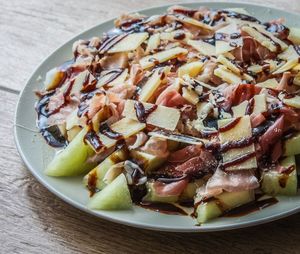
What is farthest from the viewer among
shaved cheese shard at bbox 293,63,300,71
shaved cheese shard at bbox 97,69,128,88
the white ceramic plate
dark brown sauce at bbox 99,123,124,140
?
shaved cheese shard at bbox 97,69,128,88

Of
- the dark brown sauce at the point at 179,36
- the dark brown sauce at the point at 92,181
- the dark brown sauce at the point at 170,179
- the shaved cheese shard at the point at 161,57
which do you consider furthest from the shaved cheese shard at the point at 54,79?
the dark brown sauce at the point at 170,179

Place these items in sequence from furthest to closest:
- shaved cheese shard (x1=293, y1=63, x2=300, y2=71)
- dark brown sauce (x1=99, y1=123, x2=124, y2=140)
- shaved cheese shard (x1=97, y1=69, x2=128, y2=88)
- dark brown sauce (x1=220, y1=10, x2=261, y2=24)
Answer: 1. dark brown sauce (x1=220, y1=10, x2=261, y2=24)
2. shaved cheese shard (x1=97, y1=69, x2=128, y2=88)
3. shaved cheese shard (x1=293, y1=63, x2=300, y2=71)
4. dark brown sauce (x1=99, y1=123, x2=124, y2=140)

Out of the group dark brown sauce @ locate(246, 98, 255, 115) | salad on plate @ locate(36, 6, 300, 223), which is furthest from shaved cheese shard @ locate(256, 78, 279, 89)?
dark brown sauce @ locate(246, 98, 255, 115)

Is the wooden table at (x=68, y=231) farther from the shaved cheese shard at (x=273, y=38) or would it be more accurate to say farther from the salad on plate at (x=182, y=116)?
the shaved cheese shard at (x=273, y=38)

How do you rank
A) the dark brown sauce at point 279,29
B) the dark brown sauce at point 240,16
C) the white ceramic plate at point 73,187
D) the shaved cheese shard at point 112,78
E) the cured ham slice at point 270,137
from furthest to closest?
1. the dark brown sauce at point 240,16
2. the dark brown sauce at point 279,29
3. the shaved cheese shard at point 112,78
4. the cured ham slice at point 270,137
5. the white ceramic plate at point 73,187

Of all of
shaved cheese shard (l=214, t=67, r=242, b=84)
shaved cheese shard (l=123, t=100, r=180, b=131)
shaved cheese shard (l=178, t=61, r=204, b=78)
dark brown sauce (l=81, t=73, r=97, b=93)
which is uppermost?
shaved cheese shard (l=214, t=67, r=242, b=84)

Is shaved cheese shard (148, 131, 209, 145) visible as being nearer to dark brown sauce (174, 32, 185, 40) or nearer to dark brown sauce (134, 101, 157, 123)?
dark brown sauce (134, 101, 157, 123)

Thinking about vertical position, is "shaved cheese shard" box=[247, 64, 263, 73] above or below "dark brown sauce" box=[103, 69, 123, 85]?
above
